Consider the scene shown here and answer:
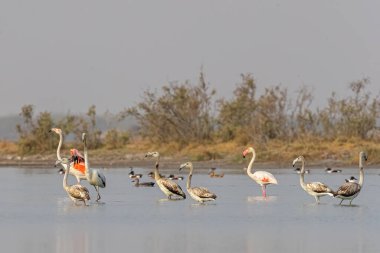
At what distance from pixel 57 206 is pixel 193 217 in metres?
3.19

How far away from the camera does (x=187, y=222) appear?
15.2 metres

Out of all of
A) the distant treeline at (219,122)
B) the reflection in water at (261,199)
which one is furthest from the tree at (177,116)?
the reflection in water at (261,199)

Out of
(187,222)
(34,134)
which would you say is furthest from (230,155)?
(187,222)

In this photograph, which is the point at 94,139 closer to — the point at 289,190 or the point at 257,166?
the point at 257,166

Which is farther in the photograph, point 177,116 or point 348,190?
point 177,116

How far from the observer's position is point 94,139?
143 ft

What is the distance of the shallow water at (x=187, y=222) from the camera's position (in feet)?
41.3

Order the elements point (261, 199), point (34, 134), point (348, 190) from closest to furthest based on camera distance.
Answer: point (348, 190) < point (261, 199) < point (34, 134)

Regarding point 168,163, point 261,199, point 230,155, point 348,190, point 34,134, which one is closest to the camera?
point 348,190

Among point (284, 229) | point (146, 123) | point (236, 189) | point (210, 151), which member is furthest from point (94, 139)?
point (284, 229)

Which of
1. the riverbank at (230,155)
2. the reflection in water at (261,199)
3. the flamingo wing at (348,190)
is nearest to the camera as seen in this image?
the flamingo wing at (348,190)

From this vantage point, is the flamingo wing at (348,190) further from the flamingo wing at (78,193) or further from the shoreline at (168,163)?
Result: the shoreline at (168,163)

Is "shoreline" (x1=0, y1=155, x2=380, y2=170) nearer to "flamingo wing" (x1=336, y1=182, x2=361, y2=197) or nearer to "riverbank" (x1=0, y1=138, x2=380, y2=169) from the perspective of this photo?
"riverbank" (x1=0, y1=138, x2=380, y2=169)

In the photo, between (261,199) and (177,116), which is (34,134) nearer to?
(177,116)
